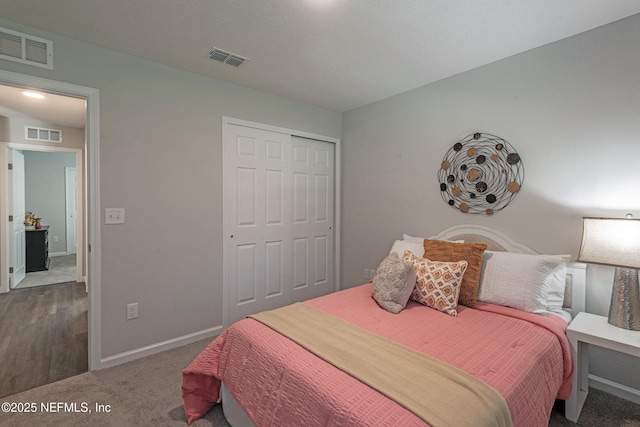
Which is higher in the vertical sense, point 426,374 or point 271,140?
point 271,140

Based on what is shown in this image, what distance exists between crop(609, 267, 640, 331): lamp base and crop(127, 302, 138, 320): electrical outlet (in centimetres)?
327

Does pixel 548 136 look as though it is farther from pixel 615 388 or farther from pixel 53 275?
pixel 53 275

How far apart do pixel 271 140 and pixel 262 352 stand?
2.27m

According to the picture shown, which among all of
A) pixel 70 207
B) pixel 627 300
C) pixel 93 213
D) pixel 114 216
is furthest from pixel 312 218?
Answer: pixel 70 207

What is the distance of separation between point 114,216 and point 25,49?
1202 mm

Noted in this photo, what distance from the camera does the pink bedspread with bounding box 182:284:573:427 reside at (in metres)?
1.14

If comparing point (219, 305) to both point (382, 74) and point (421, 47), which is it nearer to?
point (382, 74)

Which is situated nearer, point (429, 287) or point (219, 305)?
point (429, 287)

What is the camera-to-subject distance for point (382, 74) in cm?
269

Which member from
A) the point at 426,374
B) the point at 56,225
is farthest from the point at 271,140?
the point at 56,225

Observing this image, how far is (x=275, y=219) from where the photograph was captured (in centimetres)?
330

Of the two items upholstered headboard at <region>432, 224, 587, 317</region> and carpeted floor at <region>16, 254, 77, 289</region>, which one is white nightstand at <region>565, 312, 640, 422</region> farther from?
carpeted floor at <region>16, 254, 77, 289</region>

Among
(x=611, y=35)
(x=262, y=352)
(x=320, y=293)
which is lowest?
(x=320, y=293)

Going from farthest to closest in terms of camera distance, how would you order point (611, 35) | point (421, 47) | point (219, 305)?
1. point (219, 305)
2. point (421, 47)
3. point (611, 35)
